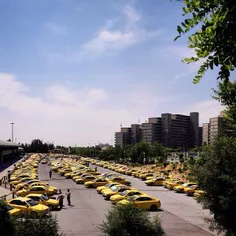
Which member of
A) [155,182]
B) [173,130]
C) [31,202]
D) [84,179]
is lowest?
[155,182]

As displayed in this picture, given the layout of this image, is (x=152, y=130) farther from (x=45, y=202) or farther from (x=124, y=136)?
(x=45, y=202)

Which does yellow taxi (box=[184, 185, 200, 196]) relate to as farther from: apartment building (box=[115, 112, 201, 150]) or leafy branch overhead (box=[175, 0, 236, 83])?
apartment building (box=[115, 112, 201, 150])

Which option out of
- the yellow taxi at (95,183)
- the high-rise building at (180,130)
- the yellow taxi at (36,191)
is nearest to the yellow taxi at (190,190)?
the yellow taxi at (95,183)

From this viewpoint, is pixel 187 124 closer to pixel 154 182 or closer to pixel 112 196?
pixel 154 182

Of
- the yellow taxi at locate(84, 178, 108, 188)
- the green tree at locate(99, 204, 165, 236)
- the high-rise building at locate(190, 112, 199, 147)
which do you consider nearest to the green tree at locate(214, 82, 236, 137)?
the green tree at locate(99, 204, 165, 236)

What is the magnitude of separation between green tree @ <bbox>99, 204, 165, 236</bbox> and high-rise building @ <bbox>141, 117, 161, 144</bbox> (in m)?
154

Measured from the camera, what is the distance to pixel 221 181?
13961mm

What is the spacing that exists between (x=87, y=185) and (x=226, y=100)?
27322 millimetres

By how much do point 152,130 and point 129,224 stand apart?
512 ft

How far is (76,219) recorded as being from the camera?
65.5ft

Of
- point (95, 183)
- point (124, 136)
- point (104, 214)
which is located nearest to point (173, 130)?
point (124, 136)

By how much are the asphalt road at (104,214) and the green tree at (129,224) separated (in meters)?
5.00

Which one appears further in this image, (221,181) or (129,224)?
(221,181)

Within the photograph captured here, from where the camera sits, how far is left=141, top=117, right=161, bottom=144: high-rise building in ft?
546
